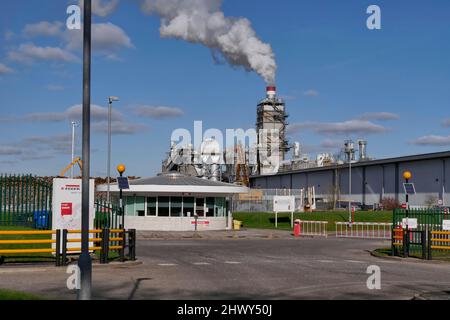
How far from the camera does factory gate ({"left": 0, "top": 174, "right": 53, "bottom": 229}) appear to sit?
68.1ft

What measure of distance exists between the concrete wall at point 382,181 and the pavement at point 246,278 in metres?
42.8

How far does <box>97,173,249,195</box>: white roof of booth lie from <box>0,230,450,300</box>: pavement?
1770 centimetres

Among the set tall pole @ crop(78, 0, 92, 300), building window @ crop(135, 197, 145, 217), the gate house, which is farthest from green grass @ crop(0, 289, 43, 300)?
building window @ crop(135, 197, 145, 217)

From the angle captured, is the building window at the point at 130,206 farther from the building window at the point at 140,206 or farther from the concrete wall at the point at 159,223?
the concrete wall at the point at 159,223

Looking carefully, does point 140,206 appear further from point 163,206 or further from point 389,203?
point 389,203

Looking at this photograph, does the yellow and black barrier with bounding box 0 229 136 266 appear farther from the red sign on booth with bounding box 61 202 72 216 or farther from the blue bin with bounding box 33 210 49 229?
the blue bin with bounding box 33 210 49 229

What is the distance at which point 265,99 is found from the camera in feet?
381

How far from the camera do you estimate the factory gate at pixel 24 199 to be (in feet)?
68.1

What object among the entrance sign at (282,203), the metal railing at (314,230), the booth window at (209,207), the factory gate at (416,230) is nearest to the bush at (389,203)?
the metal railing at (314,230)

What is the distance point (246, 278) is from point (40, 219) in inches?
391
